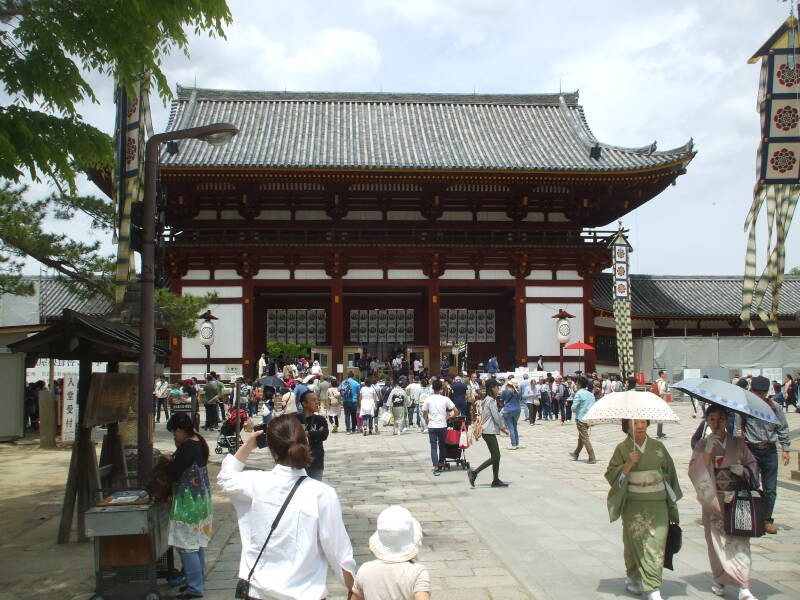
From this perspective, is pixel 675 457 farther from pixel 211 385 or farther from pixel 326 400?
pixel 211 385

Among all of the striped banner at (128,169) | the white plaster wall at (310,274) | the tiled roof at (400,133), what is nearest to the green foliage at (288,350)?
the white plaster wall at (310,274)

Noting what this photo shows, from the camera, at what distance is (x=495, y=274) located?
94.2 feet

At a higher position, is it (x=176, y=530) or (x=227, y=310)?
(x=227, y=310)

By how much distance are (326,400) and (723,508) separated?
14431mm

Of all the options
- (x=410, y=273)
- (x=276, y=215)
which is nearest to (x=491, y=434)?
(x=410, y=273)

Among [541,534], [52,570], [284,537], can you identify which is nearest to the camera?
[284,537]

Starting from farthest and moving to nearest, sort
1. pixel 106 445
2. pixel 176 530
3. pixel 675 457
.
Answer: pixel 675 457 < pixel 106 445 < pixel 176 530

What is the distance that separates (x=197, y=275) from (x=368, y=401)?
12098 millimetres

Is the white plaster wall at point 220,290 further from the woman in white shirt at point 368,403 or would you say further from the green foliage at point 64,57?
the green foliage at point 64,57

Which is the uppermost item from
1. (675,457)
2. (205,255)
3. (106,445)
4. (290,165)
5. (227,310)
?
(290,165)

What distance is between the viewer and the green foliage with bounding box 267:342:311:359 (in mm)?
29922

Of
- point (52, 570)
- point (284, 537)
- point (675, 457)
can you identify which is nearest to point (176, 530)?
point (52, 570)

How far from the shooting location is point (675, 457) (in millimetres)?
13781

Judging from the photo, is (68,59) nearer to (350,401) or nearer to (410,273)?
(350,401)
